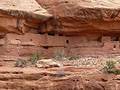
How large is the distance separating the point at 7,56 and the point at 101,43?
381cm

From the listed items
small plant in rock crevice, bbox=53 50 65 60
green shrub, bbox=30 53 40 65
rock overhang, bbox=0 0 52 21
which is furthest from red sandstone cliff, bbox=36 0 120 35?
green shrub, bbox=30 53 40 65

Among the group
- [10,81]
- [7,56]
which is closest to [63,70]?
[10,81]

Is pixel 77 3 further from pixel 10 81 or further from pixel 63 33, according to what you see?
pixel 10 81

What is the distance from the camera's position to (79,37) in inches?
698

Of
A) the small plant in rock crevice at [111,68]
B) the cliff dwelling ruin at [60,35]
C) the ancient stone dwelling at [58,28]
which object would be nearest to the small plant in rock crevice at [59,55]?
the cliff dwelling ruin at [60,35]

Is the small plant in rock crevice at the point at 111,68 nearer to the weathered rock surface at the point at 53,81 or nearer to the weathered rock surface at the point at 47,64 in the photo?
the weathered rock surface at the point at 53,81

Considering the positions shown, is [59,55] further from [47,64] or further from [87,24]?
[47,64]

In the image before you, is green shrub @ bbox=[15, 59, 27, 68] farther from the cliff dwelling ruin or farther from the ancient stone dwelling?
the ancient stone dwelling

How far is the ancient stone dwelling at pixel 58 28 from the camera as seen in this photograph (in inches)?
648

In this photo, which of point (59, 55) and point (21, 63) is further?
point (59, 55)

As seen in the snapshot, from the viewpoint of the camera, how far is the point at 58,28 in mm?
17344

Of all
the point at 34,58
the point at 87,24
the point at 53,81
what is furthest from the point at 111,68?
the point at 87,24

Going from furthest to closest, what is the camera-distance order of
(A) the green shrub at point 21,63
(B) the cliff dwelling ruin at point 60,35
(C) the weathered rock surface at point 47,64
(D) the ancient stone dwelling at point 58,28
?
(D) the ancient stone dwelling at point 58,28, (B) the cliff dwelling ruin at point 60,35, (A) the green shrub at point 21,63, (C) the weathered rock surface at point 47,64

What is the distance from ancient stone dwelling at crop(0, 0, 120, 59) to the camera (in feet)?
54.0
